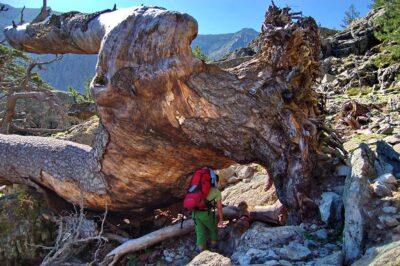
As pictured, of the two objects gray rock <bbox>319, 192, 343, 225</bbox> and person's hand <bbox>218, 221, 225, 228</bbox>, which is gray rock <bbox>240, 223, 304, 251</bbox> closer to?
gray rock <bbox>319, 192, 343, 225</bbox>

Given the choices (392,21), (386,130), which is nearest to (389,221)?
(386,130)

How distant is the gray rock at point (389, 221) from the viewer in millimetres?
3199

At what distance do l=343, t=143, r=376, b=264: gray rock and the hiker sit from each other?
1835 mm

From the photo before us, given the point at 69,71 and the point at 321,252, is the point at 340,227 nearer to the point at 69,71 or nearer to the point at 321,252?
the point at 321,252

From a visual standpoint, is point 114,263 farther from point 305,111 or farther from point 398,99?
point 398,99

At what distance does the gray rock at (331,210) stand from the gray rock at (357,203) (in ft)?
1.01

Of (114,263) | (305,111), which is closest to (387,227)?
(305,111)

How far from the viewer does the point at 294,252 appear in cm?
357

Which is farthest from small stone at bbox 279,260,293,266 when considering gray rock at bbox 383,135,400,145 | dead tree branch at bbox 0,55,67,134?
dead tree branch at bbox 0,55,67,134

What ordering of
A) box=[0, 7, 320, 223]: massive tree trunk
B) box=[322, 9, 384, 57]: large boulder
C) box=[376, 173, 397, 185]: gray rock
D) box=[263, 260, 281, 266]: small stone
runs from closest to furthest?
box=[263, 260, 281, 266]: small stone < box=[376, 173, 397, 185]: gray rock < box=[0, 7, 320, 223]: massive tree trunk < box=[322, 9, 384, 57]: large boulder

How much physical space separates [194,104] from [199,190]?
45.2 inches

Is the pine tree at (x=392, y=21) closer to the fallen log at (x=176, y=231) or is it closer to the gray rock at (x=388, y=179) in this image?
the fallen log at (x=176, y=231)

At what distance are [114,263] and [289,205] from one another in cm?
243

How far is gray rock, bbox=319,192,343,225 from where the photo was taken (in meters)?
4.02
